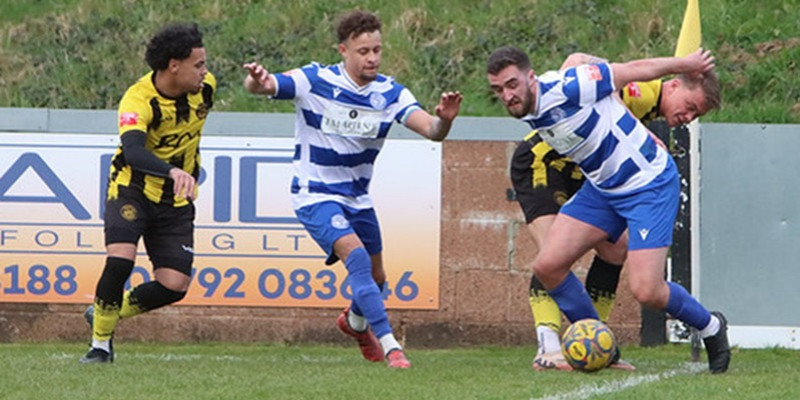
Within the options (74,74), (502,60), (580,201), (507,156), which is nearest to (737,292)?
(507,156)

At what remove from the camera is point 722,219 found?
11.2 metres

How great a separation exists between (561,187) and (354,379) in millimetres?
2125

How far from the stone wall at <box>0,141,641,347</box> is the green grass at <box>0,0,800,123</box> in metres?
2.58

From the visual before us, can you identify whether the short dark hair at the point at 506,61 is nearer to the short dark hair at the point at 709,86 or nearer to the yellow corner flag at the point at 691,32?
the short dark hair at the point at 709,86

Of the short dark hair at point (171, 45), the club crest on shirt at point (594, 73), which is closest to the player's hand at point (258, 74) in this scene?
the short dark hair at point (171, 45)

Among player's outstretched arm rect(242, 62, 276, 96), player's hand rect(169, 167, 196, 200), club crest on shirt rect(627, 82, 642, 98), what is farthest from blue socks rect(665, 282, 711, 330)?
player's hand rect(169, 167, 196, 200)

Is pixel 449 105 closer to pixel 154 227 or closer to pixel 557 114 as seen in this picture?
pixel 557 114

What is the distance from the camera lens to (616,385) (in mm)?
7301

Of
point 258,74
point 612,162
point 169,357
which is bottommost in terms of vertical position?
point 169,357

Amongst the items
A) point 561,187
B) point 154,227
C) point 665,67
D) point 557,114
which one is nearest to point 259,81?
point 154,227

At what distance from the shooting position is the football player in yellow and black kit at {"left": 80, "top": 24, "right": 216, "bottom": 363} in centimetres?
858

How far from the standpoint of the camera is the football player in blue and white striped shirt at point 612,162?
25.5ft

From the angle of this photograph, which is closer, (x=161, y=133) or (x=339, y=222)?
(x=339, y=222)

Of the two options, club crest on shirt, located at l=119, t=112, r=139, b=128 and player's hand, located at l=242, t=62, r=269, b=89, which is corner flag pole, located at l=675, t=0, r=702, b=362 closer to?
player's hand, located at l=242, t=62, r=269, b=89
